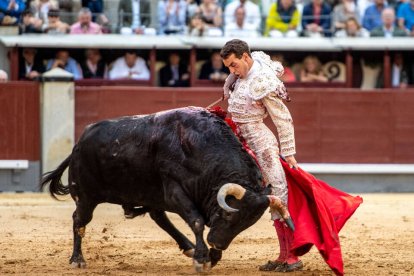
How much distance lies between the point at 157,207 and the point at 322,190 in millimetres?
1005

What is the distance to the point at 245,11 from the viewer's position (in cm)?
1454

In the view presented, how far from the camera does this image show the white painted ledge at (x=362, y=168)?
13945 mm

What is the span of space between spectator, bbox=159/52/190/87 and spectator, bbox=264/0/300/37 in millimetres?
1161

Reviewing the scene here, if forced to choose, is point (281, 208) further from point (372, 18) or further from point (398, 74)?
point (398, 74)

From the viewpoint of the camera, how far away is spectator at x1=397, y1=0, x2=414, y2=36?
49.0 ft

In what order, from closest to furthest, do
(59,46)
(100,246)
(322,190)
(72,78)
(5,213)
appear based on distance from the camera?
(322,190), (100,246), (5,213), (72,78), (59,46)

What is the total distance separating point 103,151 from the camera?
7129 mm

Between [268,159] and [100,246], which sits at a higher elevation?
[268,159]

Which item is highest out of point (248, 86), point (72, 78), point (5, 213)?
point (248, 86)

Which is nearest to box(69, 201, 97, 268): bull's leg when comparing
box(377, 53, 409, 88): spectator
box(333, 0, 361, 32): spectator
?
box(333, 0, 361, 32): spectator

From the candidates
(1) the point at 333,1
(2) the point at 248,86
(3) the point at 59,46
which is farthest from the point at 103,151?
(1) the point at 333,1

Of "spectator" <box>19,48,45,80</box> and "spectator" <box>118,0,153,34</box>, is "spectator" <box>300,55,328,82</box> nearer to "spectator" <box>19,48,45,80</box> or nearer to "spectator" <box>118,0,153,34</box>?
"spectator" <box>118,0,153,34</box>

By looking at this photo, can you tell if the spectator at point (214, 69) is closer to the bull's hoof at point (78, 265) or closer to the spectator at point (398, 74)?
the spectator at point (398, 74)

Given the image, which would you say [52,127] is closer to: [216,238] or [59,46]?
[59,46]
